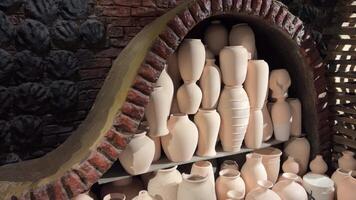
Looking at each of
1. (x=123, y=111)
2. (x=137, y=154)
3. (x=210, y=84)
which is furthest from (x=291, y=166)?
(x=123, y=111)

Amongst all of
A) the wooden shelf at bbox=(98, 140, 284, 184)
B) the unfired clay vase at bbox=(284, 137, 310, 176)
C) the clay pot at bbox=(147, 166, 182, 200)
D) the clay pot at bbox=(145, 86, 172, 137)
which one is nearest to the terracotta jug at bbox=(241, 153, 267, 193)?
the wooden shelf at bbox=(98, 140, 284, 184)

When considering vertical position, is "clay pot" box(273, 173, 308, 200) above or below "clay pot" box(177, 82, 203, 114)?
below

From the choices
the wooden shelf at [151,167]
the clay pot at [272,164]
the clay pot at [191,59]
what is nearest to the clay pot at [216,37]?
the clay pot at [191,59]

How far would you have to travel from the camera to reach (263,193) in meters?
1.86

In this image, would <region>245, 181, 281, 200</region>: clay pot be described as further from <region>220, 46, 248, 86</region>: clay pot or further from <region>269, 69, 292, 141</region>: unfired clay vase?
<region>220, 46, 248, 86</region>: clay pot

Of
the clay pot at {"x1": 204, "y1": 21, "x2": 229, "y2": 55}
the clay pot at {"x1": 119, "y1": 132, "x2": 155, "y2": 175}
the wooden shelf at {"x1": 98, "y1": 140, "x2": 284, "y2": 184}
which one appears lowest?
the wooden shelf at {"x1": 98, "y1": 140, "x2": 284, "y2": 184}

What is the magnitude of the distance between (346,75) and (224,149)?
93 centimetres

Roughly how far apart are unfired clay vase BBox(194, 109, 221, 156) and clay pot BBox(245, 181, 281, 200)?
0.32 m

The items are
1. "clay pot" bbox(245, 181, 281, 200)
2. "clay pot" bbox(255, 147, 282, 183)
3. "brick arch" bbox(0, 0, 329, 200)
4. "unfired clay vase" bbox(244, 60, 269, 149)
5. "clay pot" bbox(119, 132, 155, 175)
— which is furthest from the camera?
"clay pot" bbox(255, 147, 282, 183)

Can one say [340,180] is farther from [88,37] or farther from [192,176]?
[88,37]

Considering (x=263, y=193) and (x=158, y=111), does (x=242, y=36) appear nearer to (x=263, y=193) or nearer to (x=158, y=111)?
(x=158, y=111)

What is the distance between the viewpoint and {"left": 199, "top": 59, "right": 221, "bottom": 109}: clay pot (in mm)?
1918

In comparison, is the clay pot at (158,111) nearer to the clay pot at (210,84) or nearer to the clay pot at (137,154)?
the clay pot at (137,154)

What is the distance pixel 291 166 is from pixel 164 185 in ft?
2.74
